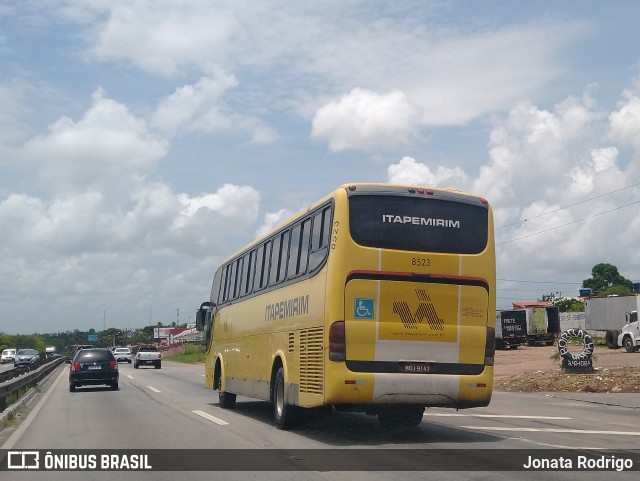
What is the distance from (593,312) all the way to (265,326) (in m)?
45.6

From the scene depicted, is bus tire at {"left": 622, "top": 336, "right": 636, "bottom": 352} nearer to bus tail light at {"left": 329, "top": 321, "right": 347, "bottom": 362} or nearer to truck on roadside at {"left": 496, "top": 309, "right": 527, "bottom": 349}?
truck on roadside at {"left": 496, "top": 309, "right": 527, "bottom": 349}

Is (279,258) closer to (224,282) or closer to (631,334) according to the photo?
(224,282)

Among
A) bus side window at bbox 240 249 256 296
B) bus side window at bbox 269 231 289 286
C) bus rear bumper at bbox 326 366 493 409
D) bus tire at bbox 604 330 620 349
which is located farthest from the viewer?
bus tire at bbox 604 330 620 349

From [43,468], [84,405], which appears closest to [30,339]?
[84,405]

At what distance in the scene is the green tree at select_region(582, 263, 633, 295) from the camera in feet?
516

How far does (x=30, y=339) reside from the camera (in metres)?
192

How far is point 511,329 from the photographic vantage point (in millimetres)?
66812

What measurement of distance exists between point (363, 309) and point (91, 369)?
18794 mm

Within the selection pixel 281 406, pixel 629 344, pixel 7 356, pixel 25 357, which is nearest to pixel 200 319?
pixel 281 406

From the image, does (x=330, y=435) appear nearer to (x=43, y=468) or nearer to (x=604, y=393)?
(x=43, y=468)

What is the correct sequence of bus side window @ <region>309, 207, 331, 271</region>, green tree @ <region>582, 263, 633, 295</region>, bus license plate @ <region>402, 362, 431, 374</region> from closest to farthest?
bus license plate @ <region>402, 362, 431, 374</region>
bus side window @ <region>309, 207, 331, 271</region>
green tree @ <region>582, 263, 633, 295</region>

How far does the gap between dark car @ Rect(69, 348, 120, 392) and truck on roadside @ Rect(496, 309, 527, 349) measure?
A: 44179 mm

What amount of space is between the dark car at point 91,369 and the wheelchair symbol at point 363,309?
734 inches

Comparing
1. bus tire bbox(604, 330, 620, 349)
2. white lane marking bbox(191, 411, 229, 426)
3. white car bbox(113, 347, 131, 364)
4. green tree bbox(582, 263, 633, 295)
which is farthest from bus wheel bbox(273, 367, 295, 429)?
green tree bbox(582, 263, 633, 295)
